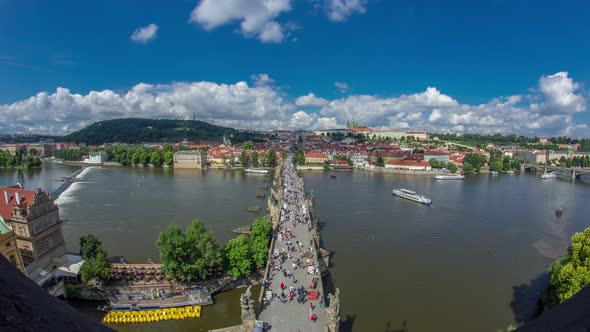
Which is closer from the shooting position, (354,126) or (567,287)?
(567,287)

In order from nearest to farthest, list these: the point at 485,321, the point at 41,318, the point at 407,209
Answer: the point at 41,318, the point at 485,321, the point at 407,209

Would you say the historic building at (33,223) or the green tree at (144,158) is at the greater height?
the green tree at (144,158)

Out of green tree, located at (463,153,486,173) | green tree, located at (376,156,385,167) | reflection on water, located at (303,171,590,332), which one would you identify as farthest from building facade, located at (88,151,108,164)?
green tree, located at (463,153,486,173)

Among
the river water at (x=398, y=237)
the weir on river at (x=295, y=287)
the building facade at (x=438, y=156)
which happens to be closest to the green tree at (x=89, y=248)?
the river water at (x=398, y=237)

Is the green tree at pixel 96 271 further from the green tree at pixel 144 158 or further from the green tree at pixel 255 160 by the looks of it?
the green tree at pixel 144 158

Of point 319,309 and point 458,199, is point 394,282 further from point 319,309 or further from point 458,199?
point 458,199

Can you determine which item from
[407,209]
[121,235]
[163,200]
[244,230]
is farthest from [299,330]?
[163,200]

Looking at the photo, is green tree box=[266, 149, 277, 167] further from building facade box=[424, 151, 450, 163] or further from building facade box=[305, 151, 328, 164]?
building facade box=[424, 151, 450, 163]
